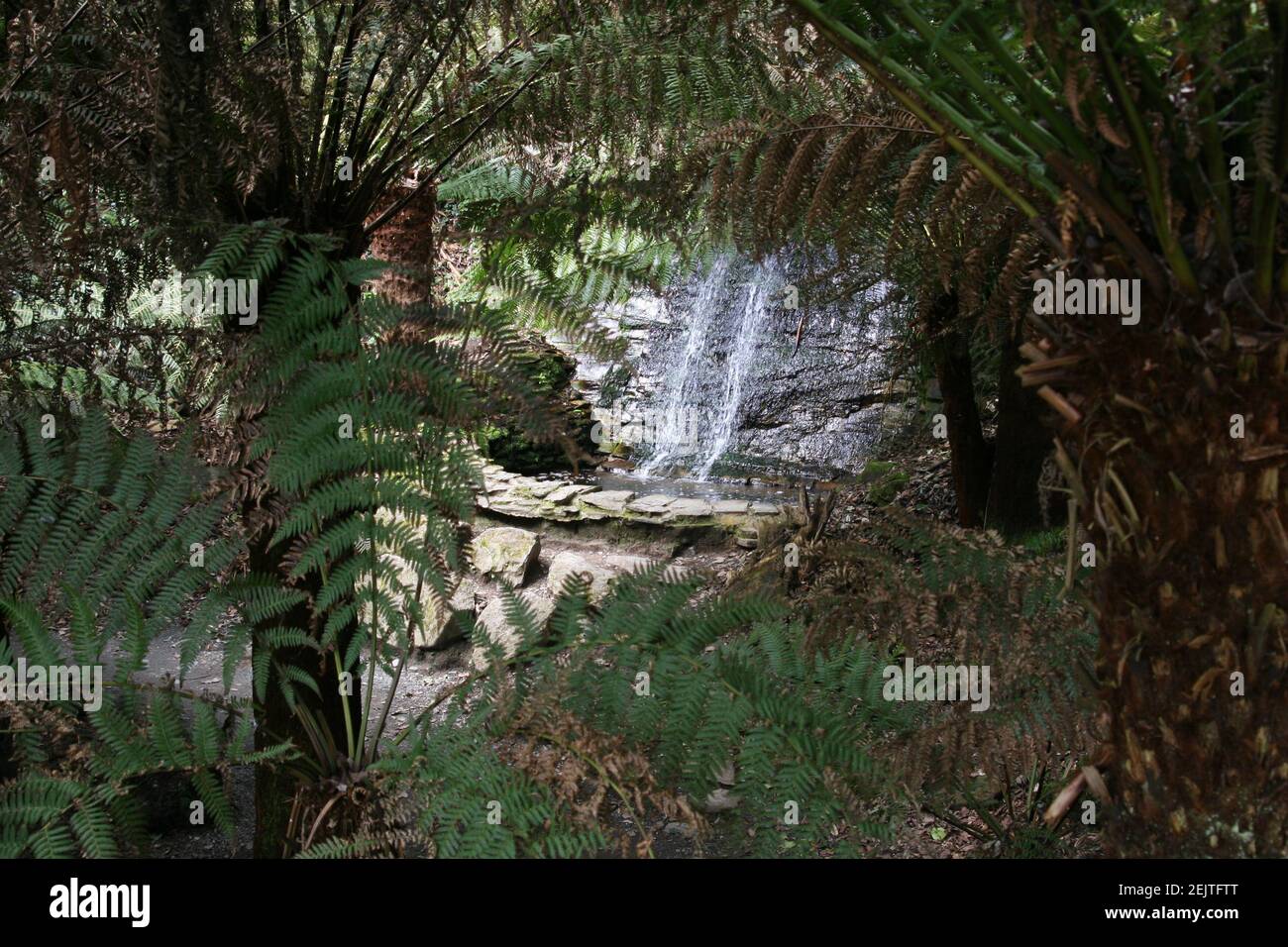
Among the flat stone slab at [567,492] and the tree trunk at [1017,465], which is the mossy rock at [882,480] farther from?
the flat stone slab at [567,492]

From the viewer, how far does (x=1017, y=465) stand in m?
3.88

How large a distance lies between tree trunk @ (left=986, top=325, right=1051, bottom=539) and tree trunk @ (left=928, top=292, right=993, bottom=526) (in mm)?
250

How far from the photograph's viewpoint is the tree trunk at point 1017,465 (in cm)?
384

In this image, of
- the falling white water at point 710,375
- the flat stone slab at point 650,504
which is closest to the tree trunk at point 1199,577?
the flat stone slab at point 650,504

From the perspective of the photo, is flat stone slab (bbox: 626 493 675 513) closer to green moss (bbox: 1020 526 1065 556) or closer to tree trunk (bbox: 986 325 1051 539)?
tree trunk (bbox: 986 325 1051 539)

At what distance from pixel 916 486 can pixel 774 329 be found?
1602 mm

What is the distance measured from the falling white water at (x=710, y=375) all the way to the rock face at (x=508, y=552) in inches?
62.5

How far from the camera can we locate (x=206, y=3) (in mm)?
1553

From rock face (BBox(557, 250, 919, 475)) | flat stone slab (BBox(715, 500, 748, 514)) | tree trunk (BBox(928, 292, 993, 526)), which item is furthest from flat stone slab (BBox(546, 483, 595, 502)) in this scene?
Result: tree trunk (BBox(928, 292, 993, 526))

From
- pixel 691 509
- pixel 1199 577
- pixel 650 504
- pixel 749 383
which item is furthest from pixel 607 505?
pixel 1199 577

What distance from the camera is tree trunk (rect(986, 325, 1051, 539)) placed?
384cm

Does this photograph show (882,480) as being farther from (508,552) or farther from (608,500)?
(508,552)
